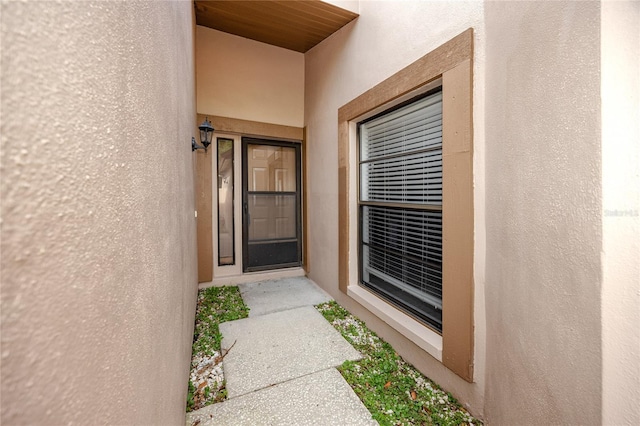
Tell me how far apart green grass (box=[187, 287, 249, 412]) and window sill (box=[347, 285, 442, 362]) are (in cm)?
129

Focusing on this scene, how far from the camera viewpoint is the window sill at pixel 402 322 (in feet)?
5.78

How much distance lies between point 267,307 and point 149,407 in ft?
7.81

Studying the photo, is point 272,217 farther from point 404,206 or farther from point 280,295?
point 404,206

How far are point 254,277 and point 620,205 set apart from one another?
3743 millimetres

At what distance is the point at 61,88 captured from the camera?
1.05 ft

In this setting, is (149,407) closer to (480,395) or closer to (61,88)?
(61,88)

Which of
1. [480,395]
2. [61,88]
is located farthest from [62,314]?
[480,395]

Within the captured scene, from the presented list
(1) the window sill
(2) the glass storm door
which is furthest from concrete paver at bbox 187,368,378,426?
(2) the glass storm door

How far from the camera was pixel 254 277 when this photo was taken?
3855 mm

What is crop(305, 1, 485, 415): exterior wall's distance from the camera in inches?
58.5

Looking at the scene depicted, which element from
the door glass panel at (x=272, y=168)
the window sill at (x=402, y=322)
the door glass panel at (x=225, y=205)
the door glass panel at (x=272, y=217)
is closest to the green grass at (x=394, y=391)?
the window sill at (x=402, y=322)

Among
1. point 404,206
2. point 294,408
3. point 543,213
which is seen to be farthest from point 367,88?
point 294,408

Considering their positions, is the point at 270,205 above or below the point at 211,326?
above

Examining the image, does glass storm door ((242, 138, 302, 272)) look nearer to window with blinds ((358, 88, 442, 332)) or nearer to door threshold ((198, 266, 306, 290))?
door threshold ((198, 266, 306, 290))
